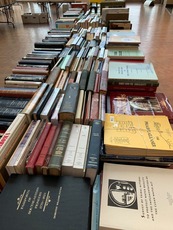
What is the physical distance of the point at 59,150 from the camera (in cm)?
75

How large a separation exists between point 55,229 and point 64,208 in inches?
2.6

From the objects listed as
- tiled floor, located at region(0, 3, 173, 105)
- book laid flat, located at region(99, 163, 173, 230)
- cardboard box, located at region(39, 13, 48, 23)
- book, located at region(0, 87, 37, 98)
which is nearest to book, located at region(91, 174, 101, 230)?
book laid flat, located at region(99, 163, 173, 230)

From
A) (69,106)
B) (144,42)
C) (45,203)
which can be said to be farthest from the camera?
(144,42)

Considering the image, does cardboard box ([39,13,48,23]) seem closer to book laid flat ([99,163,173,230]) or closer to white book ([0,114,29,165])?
white book ([0,114,29,165])

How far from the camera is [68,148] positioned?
771mm

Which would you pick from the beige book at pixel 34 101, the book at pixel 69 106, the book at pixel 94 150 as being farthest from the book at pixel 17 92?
the book at pixel 94 150

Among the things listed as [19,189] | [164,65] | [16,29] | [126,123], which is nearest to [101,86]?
[126,123]

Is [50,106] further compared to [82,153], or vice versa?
[50,106]

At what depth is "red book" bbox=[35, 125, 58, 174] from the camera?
70 centimetres

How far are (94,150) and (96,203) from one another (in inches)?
7.7

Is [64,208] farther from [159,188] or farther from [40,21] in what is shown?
[40,21]

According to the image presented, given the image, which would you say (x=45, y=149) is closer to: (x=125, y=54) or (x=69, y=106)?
(x=69, y=106)

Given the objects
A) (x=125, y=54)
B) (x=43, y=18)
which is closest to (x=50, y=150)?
(x=125, y=54)

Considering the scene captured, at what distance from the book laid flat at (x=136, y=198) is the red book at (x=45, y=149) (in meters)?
0.24
